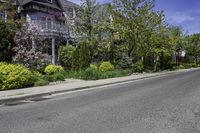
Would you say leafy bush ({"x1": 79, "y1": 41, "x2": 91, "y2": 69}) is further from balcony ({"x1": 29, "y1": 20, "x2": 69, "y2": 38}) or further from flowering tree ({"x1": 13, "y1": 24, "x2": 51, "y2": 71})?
balcony ({"x1": 29, "y1": 20, "x2": 69, "y2": 38})

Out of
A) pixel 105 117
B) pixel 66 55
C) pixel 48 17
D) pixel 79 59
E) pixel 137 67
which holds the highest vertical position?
pixel 48 17

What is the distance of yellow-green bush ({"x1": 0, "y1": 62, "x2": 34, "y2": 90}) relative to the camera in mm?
15789

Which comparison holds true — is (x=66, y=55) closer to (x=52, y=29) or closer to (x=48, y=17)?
(x=52, y=29)

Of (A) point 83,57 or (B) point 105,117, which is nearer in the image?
(B) point 105,117

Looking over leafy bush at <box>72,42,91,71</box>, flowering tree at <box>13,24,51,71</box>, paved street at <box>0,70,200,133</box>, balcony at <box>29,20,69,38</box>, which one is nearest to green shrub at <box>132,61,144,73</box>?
leafy bush at <box>72,42,91,71</box>

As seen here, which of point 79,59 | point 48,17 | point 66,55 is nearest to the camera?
point 79,59

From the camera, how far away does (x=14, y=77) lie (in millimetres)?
16062

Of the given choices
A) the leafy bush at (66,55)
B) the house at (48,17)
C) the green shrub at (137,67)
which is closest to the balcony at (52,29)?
the house at (48,17)

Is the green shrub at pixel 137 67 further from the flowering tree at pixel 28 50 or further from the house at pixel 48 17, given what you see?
the flowering tree at pixel 28 50

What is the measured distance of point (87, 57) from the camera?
95.9 feet

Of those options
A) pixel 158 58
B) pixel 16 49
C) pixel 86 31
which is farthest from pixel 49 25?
pixel 158 58

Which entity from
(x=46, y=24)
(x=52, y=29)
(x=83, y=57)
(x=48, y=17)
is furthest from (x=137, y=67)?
(x=48, y=17)

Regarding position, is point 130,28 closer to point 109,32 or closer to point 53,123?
point 109,32

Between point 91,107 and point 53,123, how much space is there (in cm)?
275
